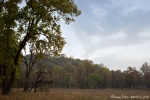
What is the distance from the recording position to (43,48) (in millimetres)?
14055

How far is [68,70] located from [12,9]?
93793 millimetres

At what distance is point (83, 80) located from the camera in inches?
3656

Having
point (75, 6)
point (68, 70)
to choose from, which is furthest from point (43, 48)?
point (68, 70)

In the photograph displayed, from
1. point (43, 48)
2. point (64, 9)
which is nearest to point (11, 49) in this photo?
point (43, 48)

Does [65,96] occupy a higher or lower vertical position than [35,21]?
lower

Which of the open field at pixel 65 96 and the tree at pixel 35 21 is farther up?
the tree at pixel 35 21

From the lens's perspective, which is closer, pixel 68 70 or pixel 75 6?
pixel 75 6

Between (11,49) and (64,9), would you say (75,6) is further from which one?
(11,49)

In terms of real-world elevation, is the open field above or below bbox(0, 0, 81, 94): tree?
below

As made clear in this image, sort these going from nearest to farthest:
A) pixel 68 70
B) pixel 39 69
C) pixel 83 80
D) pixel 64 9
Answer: pixel 64 9, pixel 39 69, pixel 83 80, pixel 68 70

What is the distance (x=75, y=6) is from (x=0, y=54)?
7809mm

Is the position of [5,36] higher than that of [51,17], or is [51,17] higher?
[51,17]

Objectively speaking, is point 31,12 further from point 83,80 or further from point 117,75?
point 117,75

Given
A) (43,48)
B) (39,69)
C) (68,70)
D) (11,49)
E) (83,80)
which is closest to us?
(43,48)
